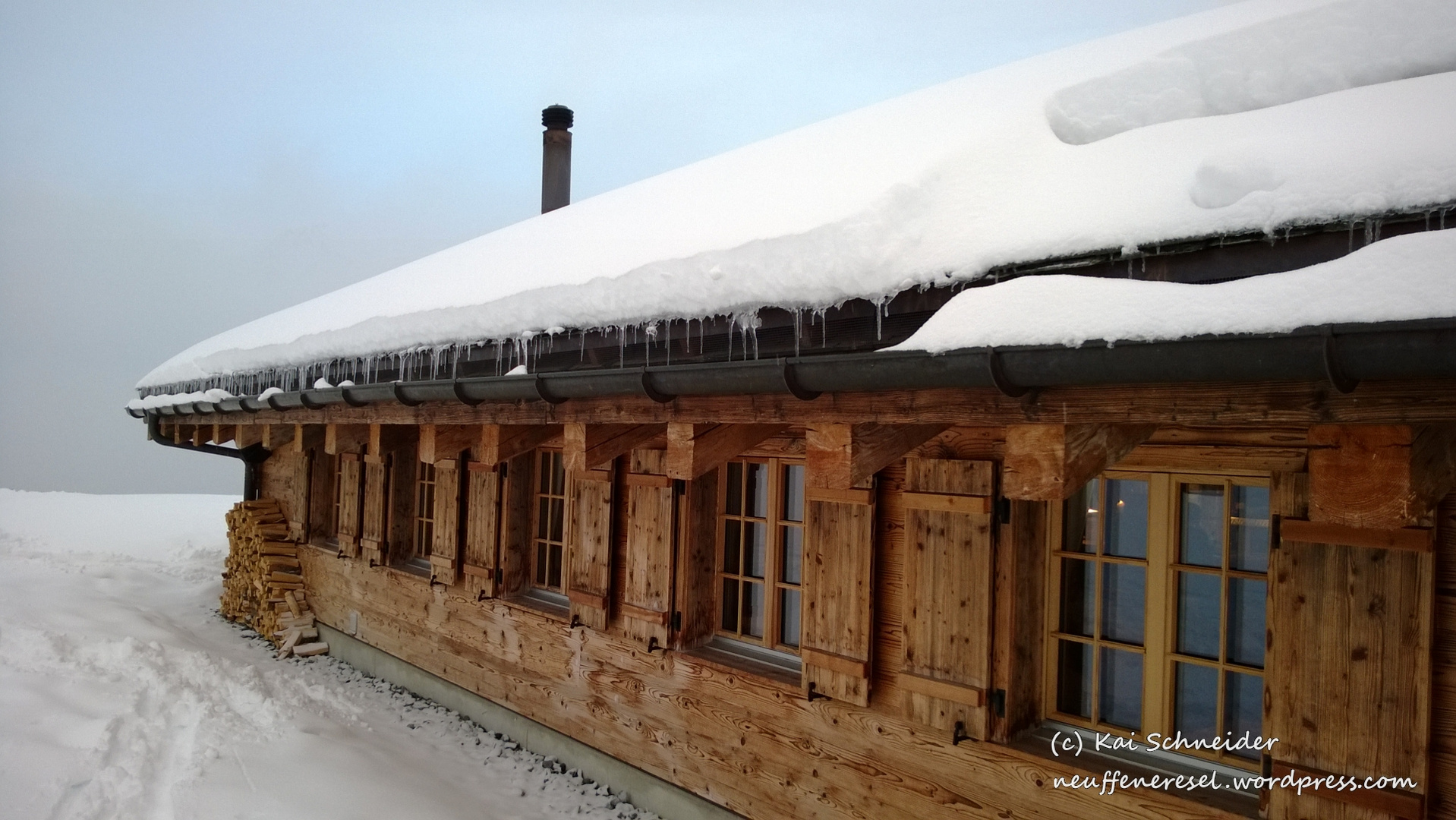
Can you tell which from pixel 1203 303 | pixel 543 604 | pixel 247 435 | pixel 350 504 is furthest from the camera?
pixel 247 435

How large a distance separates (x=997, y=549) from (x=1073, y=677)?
0.64 metres

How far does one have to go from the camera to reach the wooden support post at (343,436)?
7.51 m

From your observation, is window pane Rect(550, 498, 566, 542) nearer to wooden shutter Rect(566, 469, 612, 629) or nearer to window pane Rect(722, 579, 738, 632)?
wooden shutter Rect(566, 469, 612, 629)

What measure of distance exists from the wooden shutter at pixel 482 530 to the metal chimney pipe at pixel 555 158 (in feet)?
21.4

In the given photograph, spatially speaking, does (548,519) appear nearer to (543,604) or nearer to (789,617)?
(543,604)

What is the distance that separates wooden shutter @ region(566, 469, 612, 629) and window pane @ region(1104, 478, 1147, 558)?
10.1ft

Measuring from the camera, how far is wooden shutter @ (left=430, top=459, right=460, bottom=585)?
6980 millimetres

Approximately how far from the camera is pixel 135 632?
26.3 ft

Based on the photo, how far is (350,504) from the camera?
8.68m

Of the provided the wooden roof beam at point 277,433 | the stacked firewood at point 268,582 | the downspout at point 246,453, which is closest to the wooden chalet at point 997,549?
the wooden roof beam at point 277,433

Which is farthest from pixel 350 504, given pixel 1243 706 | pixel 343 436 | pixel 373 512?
pixel 1243 706

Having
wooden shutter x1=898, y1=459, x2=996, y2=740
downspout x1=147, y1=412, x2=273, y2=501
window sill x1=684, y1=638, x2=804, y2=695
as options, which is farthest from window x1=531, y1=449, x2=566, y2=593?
downspout x1=147, y1=412, x2=273, y2=501

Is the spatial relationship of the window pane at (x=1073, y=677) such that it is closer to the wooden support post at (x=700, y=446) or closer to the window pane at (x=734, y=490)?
the wooden support post at (x=700, y=446)

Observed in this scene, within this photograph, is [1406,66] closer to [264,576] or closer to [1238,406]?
[1238,406]
